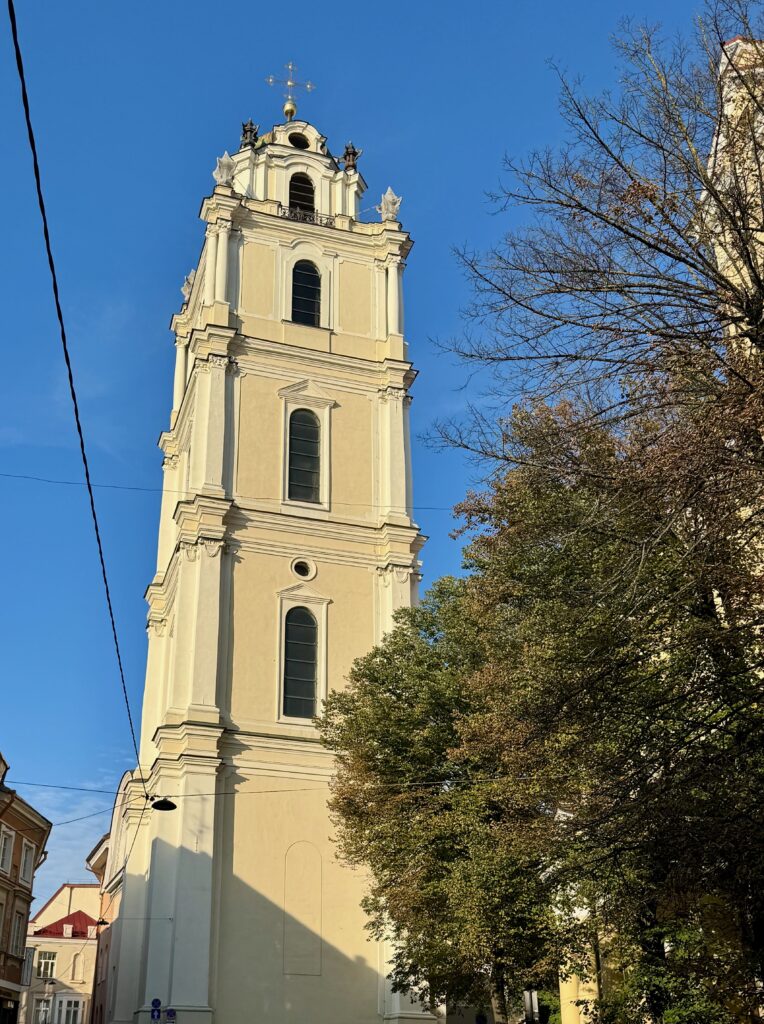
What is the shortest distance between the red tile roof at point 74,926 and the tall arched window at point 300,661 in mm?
53862

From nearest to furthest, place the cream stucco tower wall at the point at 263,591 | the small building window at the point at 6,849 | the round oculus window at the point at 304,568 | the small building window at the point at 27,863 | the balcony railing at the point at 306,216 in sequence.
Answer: the cream stucco tower wall at the point at 263,591
the round oculus window at the point at 304,568
the balcony railing at the point at 306,216
the small building window at the point at 6,849
the small building window at the point at 27,863

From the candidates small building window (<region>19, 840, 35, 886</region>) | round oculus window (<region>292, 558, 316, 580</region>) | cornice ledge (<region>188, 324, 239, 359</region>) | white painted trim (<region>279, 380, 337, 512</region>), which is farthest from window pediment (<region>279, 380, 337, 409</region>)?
small building window (<region>19, 840, 35, 886</region>)

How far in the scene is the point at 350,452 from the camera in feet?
110

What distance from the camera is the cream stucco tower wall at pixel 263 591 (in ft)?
86.5

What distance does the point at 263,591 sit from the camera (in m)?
30.7

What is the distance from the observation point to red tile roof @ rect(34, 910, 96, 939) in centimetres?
7531

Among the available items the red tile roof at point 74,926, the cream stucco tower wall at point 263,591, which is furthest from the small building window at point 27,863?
the red tile roof at point 74,926

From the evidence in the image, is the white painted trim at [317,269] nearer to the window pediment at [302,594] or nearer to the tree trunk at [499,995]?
the window pediment at [302,594]

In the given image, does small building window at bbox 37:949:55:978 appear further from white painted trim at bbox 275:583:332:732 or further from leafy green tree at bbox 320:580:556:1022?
leafy green tree at bbox 320:580:556:1022

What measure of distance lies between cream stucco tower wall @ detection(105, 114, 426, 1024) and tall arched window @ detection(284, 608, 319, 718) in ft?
0.84

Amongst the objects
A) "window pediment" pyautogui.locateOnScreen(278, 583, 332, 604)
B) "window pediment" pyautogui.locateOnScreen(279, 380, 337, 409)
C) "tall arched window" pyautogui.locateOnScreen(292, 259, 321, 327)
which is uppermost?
"tall arched window" pyautogui.locateOnScreen(292, 259, 321, 327)

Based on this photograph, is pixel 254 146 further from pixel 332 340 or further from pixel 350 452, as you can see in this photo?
pixel 350 452

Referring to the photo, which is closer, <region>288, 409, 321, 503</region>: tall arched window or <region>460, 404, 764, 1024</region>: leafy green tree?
<region>460, 404, 764, 1024</region>: leafy green tree

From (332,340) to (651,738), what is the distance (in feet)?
81.5
